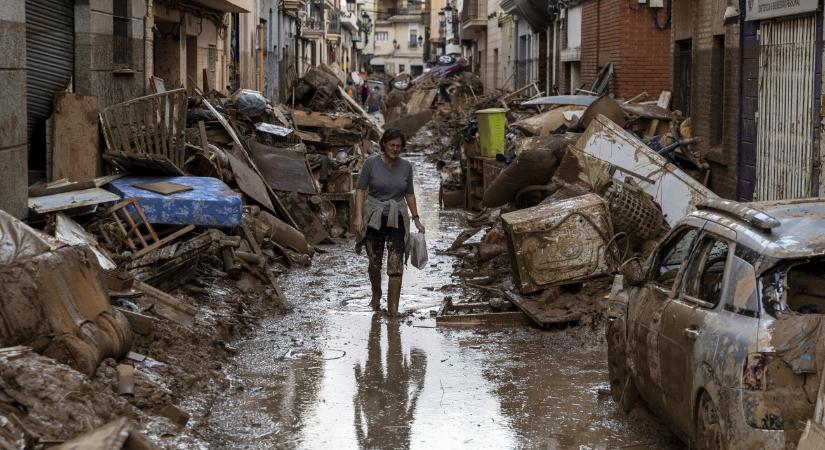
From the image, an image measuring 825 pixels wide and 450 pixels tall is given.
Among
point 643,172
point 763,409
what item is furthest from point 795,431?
point 643,172

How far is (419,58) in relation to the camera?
118 metres

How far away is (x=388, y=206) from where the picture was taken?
33.6ft

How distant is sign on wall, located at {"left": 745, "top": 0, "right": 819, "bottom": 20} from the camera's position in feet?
37.3

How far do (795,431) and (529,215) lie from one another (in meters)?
5.50

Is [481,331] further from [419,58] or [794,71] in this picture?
[419,58]

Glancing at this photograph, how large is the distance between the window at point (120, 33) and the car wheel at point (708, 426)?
9.54 meters

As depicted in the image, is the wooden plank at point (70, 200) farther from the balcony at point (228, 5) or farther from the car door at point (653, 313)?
the balcony at point (228, 5)

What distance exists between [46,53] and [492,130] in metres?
8.36

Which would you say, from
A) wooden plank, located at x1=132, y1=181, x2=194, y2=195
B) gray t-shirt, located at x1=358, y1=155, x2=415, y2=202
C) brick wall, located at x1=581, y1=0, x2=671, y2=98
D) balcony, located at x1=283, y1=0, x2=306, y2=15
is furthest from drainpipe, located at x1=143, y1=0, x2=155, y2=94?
balcony, located at x1=283, y1=0, x2=306, y2=15

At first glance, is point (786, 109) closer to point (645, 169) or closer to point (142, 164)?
point (645, 169)

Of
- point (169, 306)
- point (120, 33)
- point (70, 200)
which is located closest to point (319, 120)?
point (120, 33)

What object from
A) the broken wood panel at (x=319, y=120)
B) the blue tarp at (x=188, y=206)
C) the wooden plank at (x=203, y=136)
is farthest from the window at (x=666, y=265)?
the broken wood panel at (x=319, y=120)

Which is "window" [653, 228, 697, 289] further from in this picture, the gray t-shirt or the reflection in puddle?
the gray t-shirt

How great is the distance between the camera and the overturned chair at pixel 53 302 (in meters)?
6.11
